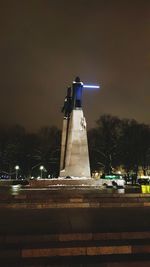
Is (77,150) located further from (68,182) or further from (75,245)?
(75,245)

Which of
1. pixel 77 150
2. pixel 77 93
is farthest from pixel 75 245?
pixel 77 93

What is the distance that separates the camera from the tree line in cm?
7044

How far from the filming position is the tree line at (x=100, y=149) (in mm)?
70438

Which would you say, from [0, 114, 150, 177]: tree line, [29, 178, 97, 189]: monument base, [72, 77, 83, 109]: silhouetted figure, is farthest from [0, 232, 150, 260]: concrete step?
[0, 114, 150, 177]: tree line

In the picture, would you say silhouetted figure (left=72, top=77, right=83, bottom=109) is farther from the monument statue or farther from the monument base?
the monument base

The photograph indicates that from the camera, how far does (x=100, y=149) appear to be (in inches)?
2825

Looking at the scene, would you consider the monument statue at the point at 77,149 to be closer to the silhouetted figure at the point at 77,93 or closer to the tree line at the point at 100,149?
the silhouetted figure at the point at 77,93

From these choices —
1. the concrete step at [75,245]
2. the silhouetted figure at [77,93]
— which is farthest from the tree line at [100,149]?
the concrete step at [75,245]

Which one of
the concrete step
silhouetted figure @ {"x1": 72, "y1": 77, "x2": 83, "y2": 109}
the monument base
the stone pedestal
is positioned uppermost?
silhouetted figure @ {"x1": 72, "y1": 77, "x2": 83, "y2": 109}

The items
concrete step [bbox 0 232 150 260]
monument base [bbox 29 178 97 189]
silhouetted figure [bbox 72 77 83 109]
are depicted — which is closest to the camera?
concrete step [bbox 0 232 150 260]

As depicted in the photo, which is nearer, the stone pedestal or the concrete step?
the concrete step

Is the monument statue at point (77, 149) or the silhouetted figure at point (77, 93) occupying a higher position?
the silhouetted figure at point (77, 93)

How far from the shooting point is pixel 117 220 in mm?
12250

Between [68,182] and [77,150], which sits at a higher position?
[77,150]
